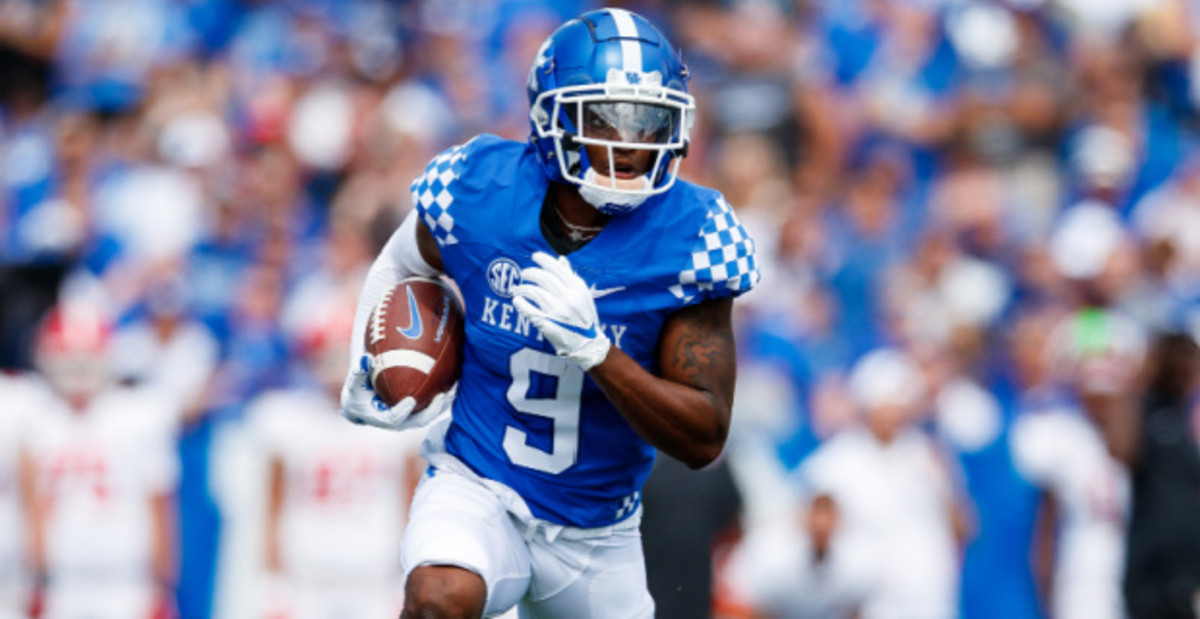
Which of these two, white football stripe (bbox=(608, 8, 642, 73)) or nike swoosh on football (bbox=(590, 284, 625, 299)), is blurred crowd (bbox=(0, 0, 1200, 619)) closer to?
nike swoosh on football (bbox=(590, 284, 625, 299))

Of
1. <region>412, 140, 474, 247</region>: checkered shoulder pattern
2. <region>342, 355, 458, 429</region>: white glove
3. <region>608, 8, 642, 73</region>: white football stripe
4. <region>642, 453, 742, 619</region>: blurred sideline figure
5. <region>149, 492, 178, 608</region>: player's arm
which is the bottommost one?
<region>149, 492, 178, 608</region>: player's arm

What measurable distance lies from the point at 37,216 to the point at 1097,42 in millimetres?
5773

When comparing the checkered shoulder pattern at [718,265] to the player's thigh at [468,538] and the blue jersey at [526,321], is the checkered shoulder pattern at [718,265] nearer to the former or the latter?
the blue jersey at [526,321]

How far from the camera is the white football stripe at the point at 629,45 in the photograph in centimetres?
388

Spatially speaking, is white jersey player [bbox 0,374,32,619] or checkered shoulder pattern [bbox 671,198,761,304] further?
white jersey player [bbox 0,374,32,619]

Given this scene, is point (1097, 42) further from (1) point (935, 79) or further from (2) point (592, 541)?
(2) point (592, 541)

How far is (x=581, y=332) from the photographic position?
3.67 metres

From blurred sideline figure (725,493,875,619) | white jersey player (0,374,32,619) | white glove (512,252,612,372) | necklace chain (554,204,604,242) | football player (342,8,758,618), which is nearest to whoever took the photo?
white glove (512,252,612,372)

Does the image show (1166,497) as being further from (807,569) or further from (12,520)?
(12,520)

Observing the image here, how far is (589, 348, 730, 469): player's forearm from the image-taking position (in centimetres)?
371

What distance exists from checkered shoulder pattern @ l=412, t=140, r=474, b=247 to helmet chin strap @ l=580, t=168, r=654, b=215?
1.09ft

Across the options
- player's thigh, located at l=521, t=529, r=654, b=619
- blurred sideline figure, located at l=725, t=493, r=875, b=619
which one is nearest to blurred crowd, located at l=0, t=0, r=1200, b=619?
blurred sideline figure, located at l=725, t=493, r=875, b=619

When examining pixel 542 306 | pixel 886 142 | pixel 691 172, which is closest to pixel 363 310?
pixel 542 306

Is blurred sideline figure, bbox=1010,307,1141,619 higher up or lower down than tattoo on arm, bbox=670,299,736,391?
lower down
